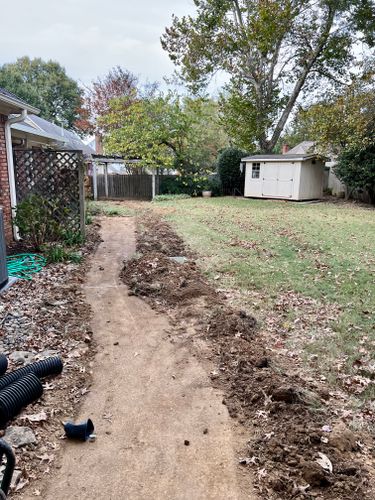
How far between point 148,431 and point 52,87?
120ft

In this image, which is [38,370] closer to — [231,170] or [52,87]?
[231,170]

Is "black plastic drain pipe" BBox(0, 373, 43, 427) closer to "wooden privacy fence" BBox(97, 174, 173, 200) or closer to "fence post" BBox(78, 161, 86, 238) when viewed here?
"fence post" BBox(78, 161, 86, 238)

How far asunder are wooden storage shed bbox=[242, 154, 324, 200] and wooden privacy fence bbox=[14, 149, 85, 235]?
1356 centimetres

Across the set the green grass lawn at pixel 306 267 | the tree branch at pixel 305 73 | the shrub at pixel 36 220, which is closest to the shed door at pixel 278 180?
the tree branch at pixel 305 73

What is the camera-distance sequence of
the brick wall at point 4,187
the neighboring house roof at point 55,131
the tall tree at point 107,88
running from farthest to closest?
the tall tree at point 107,88
the neighboring house roof at point 55,131
the brick wall at point 4,187

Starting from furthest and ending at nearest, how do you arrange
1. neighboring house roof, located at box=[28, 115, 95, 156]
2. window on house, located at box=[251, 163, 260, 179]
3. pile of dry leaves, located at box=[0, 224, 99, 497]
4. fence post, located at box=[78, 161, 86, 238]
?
window on house, located at box=[251, 163, 260, 179], neighboring house roof, located at box=[28, 115, 95, 156], fence post, located at box=[78, 161, 86, 238], pile of dry leaves, located at box=[0, 224, 99, 497]

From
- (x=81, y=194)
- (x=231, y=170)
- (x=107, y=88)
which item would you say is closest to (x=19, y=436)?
(x=81, y=194)

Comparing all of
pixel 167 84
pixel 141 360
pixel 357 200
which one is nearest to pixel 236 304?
pixel 141 360

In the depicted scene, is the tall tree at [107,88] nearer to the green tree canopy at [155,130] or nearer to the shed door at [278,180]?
the green tree canopy at [155,130]

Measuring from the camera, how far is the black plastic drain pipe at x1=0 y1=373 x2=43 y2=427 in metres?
2.30

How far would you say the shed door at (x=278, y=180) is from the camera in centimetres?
1836

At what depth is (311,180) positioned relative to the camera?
18.9m

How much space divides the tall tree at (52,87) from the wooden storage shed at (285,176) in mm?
19393

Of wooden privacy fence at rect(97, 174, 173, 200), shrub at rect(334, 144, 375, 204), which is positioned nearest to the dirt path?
shrub at rect(334, 144, 375, 204)
